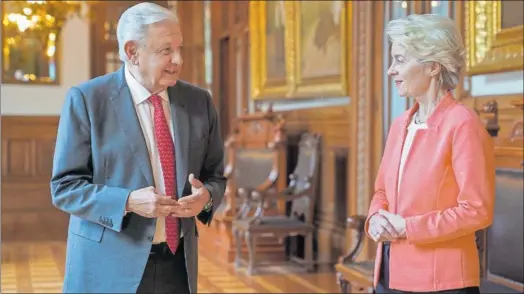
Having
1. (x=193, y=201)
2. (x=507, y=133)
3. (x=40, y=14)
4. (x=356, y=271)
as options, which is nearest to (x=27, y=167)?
(x=40, y=14)

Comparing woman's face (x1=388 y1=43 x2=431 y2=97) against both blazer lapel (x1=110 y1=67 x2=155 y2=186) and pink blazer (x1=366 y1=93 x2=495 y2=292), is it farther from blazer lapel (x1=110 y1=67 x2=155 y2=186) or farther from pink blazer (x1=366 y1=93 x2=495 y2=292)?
blazer lapel (x1=110 y1=67 x2=155 y2=186)

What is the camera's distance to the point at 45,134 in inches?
461

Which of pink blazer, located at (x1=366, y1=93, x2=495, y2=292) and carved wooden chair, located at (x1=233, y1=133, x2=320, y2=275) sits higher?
pink blazer, located at (x1=366, y1=93, x2=495, y2=292)

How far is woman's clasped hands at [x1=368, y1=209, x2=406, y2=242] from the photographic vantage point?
186cm

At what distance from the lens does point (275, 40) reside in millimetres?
8102

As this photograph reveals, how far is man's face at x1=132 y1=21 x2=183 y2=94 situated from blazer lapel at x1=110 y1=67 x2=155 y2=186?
79 millimetres

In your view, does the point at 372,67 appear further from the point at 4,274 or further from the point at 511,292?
the point at 4,274

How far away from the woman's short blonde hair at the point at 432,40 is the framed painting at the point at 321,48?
4.58m

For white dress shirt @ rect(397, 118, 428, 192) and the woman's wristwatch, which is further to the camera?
the woman's wristwatch

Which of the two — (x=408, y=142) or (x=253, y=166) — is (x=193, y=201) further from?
(x=253, y=166)

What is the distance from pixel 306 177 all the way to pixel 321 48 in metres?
1.23

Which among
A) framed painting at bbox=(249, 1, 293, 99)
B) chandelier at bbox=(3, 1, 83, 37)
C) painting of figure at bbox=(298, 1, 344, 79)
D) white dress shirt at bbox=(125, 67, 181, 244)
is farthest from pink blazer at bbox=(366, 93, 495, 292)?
chandelier at bbox=(3, 1, 83, 37)

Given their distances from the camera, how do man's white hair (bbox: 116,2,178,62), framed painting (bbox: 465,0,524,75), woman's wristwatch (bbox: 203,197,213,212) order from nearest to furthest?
man's white hair (bbox: 116,2,178,62) → woman's wristwatch (bbox: 203,197,213,212) → framed painting (bbox: 465,0,524,75)

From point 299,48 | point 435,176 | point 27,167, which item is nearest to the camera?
point 435,176
